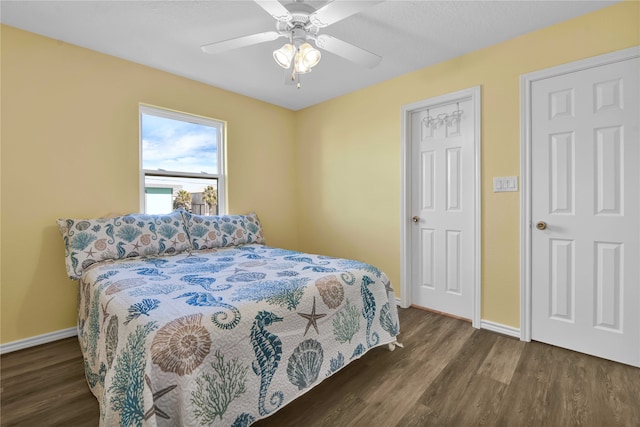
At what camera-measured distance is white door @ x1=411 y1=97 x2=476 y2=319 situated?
8.67ft

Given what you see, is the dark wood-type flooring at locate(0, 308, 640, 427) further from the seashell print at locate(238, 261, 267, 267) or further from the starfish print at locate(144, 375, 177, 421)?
the seashell print at locate(238, 261, 267, 267)

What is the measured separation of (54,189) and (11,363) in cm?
126

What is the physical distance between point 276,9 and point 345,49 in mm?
543

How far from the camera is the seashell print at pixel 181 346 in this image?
108cm

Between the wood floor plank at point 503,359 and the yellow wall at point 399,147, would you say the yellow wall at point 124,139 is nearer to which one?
the yellow wall at point 399,147

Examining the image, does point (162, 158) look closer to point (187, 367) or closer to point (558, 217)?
point (187, 367)

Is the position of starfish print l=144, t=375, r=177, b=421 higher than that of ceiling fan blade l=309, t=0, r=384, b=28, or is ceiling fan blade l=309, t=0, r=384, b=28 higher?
ceiling fan blade l=309, t=0, r=384, b=28

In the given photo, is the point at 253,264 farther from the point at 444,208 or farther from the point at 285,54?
the point at 444,208

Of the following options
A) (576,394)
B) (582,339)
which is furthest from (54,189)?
(582,339)

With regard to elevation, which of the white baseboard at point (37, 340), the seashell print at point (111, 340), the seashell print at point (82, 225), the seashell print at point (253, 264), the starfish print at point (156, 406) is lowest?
the white baseboard at point (37, 340)

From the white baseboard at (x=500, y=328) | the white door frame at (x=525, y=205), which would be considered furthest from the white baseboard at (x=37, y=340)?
the white door frame at (x=525, y=205)

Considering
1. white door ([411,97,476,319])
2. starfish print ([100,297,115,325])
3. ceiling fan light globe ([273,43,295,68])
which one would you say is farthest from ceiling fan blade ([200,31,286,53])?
white door ([411,97,476,319])

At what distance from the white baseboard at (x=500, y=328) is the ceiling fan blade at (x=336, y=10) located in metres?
2.50

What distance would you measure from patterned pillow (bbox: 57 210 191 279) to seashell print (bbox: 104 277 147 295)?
2.36 feet
